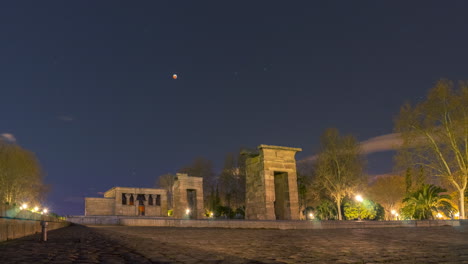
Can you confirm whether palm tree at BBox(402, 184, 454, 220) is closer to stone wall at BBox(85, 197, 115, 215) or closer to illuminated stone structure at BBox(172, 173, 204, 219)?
illuminated stone structure at BBox(172, 173, 204, 219)

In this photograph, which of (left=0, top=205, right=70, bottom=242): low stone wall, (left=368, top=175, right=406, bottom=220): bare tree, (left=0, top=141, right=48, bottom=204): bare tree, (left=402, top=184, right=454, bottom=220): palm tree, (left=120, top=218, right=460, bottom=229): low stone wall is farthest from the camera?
(left=368, top=175, right=406, bottom=220): bare tree

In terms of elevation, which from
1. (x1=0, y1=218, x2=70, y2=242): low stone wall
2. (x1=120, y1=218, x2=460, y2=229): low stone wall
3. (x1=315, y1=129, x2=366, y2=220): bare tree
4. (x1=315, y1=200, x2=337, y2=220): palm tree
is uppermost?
(x1=315, y1=129, x2=366, y2=220): bare tree

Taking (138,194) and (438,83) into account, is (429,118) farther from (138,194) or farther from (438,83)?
(138,194)

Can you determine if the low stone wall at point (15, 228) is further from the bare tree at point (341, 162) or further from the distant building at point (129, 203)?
the distant building at point (129, 203)

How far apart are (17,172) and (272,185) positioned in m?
31.6

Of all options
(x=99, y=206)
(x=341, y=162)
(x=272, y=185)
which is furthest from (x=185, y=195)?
(x=99, y=206)

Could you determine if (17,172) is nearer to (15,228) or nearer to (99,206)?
(99,206)

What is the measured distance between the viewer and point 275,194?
86.9 feet

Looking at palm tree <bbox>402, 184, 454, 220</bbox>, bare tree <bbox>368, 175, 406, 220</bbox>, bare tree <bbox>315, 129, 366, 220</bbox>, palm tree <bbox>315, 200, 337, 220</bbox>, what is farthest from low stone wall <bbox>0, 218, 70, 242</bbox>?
bare tree <bbox>368, 175, 406, 220</bbox>

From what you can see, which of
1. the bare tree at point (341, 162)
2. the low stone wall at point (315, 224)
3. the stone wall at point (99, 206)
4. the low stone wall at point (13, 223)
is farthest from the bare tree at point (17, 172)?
the bare tree at point (341, 162)

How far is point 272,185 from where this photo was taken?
78.9 feet

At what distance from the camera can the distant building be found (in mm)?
57562

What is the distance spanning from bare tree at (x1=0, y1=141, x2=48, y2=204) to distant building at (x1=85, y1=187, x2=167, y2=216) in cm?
1126

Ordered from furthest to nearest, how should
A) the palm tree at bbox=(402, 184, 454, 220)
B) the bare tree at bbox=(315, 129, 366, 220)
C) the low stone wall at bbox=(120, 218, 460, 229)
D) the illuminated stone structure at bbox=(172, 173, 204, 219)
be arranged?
the bare tree at bbox=(315, 129, 366, 220)
the illuminated stone structure at bbox=(172, 173, 204, 219)
the palm tree at bbox=(402, 184, 454, 220)
the low stone wall at bbox=(120, 218, 460, 229)
